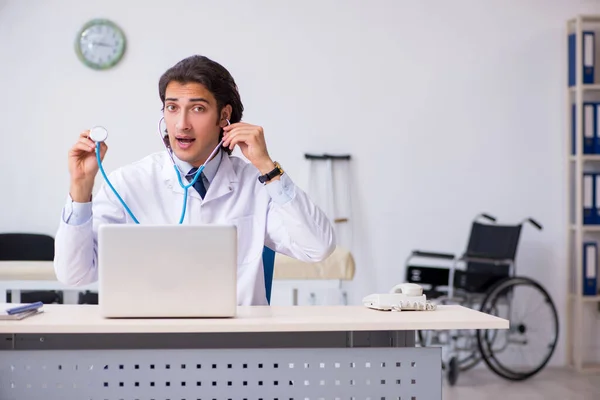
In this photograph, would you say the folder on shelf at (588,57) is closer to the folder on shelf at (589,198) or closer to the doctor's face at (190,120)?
the folder on shelf at (589,198)

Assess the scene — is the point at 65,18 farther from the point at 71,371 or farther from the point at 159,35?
the point at 71,371

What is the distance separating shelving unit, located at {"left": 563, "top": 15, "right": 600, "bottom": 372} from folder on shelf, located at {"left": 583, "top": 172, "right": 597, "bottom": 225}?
0.03 meters

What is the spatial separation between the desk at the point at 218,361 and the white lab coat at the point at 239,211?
34 cm

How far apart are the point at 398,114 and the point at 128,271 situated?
11.4 feet

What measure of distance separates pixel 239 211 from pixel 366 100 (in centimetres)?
281

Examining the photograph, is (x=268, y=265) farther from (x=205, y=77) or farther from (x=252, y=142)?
(x=205, y=77)

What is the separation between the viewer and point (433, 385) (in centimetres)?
182

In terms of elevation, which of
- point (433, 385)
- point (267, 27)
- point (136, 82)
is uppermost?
point (267, 27)

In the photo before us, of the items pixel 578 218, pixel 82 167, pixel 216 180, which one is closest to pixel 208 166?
pixel 216 180

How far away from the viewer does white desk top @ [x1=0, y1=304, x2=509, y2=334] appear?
1670 millimetres

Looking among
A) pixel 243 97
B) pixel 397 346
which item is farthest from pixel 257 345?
pixel 243 97

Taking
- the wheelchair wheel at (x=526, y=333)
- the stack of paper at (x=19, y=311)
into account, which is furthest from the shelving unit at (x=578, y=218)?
the stack of paper at (x=19, y=311)

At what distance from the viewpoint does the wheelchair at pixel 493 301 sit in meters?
4.40

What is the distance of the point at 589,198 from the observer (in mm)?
4832
